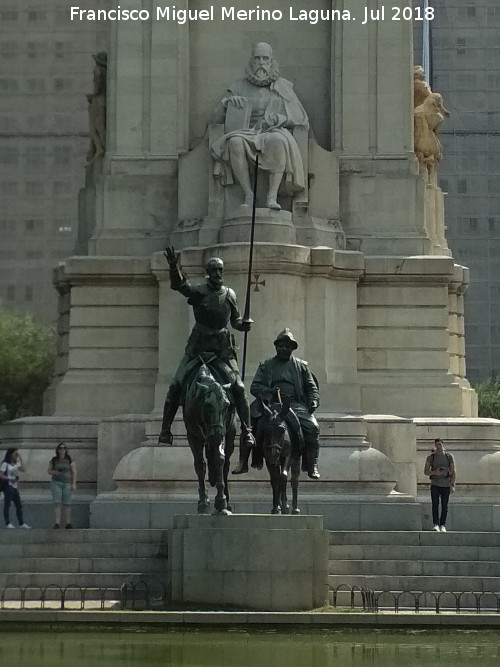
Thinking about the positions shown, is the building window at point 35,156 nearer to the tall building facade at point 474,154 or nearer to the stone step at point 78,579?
the tall building facade at point 474,154

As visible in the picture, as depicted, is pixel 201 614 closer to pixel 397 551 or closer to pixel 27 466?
pixel 397 551

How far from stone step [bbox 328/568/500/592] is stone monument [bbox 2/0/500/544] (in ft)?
18.9

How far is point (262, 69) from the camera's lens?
125 feet

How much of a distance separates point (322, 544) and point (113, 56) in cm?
1591

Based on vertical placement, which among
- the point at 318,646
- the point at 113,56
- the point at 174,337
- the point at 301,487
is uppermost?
the point at 113,56

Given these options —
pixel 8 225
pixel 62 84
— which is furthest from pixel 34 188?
pixel 62 84

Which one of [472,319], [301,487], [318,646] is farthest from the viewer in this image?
[472,319]

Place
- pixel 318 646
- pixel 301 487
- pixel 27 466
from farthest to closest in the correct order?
pixel 27 466
pixel 301 487
pixel 318 646

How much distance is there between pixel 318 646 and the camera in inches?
886

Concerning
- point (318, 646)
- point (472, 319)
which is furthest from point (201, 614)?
point (472, 319)

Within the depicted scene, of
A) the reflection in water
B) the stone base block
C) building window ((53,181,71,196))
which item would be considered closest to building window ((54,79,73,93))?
building window ((53,181,71,196))

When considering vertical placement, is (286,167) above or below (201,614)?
above

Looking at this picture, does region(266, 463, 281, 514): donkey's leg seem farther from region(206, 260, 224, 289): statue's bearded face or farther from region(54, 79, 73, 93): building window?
region(54, 79, 73, 93): building window

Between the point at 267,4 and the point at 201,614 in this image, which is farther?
the point at 267,4
